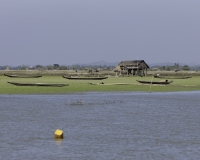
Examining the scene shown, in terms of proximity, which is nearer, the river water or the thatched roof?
the river water

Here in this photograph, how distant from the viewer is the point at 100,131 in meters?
22.4

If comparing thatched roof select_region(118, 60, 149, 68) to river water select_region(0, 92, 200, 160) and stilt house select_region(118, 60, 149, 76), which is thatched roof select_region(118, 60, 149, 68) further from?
river water select_region(0, 92, 200, 160)

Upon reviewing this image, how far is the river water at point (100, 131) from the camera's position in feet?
57.4

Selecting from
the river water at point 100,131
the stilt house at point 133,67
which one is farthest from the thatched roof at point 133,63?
the river water at point 100,131

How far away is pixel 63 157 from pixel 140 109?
Result: 17254mm

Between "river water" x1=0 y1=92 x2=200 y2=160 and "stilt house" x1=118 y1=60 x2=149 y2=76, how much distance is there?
67.6m

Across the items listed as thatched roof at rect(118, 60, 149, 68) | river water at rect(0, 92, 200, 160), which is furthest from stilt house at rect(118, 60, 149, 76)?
river water at rect(0, 92, 200, 160)

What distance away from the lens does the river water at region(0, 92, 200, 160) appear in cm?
1750

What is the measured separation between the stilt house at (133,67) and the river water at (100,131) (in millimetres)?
67582

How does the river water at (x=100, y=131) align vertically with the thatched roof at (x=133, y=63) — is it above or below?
below

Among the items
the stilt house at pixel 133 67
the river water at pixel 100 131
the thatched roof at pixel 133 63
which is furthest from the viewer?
the stilt house at pixel 133 67

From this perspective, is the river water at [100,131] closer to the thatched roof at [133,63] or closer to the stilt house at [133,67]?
the thatched roof at [133,63]

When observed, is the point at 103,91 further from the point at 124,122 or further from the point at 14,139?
the point at 14,139

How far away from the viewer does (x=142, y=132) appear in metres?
22.2
